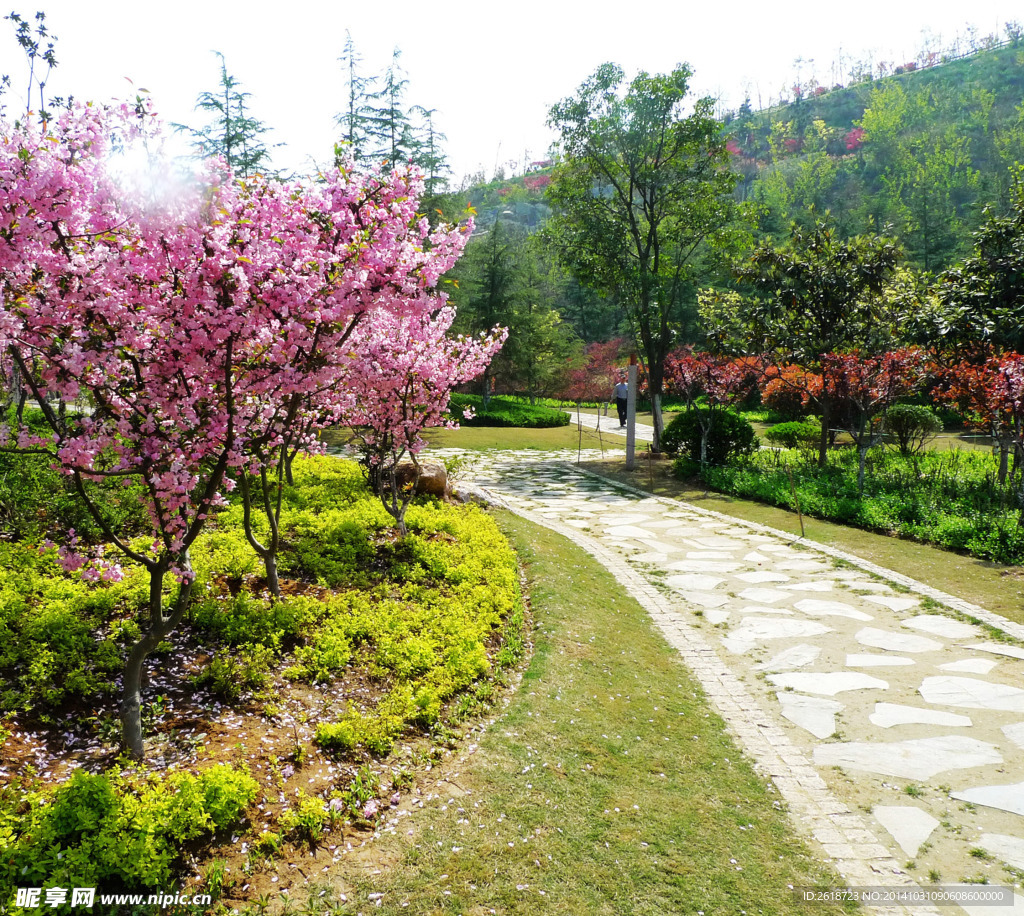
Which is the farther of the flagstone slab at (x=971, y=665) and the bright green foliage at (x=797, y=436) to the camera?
the bright green foliage at (x=797, y=436)

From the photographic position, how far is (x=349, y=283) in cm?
343

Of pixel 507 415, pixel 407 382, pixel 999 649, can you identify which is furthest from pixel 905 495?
pixel 507 415

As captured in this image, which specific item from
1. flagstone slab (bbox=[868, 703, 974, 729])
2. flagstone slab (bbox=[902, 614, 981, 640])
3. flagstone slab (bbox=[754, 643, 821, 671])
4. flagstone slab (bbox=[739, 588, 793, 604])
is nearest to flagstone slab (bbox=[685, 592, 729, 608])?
flagstone slab (bbox=[739, 588, 793, 604])

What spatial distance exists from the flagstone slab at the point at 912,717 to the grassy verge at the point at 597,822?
1196 mm

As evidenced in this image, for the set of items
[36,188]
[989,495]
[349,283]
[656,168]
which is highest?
[656,168]

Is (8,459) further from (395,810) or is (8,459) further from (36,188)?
(395,810)

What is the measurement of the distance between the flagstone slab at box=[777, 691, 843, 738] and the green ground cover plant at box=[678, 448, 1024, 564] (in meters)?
4.79

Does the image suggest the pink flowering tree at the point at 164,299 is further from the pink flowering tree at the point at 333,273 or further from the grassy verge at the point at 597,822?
the grassy verge at the point at 597,822

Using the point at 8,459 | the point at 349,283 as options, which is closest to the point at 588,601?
the point at 349,283

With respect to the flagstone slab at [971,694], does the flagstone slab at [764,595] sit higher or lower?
higher

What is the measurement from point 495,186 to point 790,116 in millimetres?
42679

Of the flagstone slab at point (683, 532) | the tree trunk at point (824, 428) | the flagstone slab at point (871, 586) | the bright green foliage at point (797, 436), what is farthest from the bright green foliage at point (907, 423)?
the flagstone slab at point (871, 586)

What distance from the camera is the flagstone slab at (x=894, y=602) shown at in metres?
6.70

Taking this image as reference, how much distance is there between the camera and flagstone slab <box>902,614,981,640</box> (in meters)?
6.02
